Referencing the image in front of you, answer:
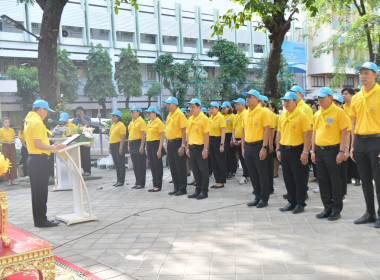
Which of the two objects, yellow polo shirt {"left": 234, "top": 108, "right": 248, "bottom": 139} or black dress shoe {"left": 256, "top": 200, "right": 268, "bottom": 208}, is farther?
yellow polo shirt {"left": 234, "top": 108, "right": 248, "bottom": 139}

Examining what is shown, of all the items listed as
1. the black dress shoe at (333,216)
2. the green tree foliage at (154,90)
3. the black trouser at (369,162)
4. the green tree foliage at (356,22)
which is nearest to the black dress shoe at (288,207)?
the black dress shoe at (333,216)

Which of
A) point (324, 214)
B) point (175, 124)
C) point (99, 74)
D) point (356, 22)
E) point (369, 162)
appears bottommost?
point (324, 214)

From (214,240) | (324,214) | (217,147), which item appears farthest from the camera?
(217,147)

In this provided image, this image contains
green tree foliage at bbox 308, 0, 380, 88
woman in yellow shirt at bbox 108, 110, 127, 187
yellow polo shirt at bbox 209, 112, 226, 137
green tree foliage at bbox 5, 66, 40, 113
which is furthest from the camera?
green tree foliage at bbox 5, 66, 40, 113

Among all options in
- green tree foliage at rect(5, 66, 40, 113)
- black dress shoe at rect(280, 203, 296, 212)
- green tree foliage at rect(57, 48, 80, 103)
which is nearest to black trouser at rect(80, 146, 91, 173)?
black dress shoe at rect(280, 203, 296, 212)

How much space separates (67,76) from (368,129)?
36.4 meters

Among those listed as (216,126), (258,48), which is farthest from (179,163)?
(258,48)

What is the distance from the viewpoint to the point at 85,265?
4.67 meters

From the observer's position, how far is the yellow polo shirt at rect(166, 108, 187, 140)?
868 centimetres

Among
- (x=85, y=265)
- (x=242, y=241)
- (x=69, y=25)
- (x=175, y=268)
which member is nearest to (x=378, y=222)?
(x=242, y=241)

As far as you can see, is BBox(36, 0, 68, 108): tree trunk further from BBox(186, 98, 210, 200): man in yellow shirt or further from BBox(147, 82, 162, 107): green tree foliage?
BBox(147, 82, 162, 107): green tree foliage

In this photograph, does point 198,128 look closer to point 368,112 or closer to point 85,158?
point 368,112

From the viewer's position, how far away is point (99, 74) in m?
41.3

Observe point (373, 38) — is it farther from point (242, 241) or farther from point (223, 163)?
point (242, 241)
